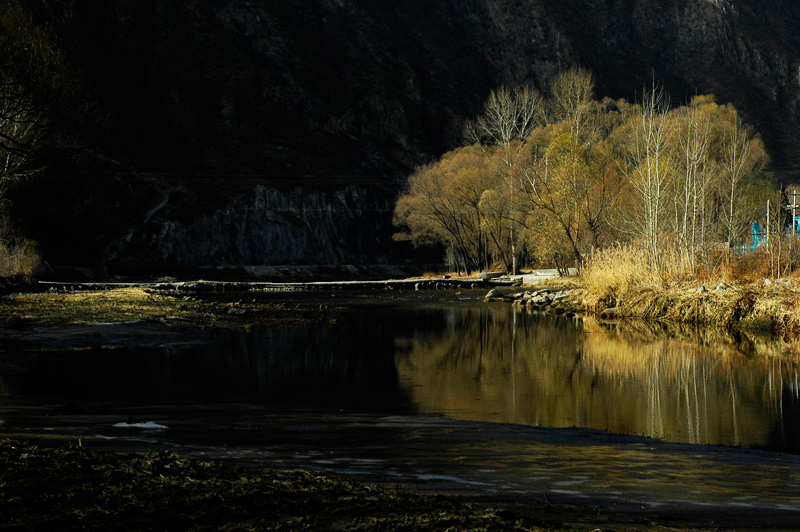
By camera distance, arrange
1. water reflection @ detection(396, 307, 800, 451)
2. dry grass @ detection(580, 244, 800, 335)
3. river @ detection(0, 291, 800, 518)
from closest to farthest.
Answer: river @ detection(0, 291, 800, 518) → water reflection @ detection(396, 307, 800, 451) → dry grass @ detection(580, 244, 800, 335)

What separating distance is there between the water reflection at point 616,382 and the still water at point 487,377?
4 cm

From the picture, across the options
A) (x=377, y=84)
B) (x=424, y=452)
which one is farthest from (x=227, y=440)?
(x=377, y=84)

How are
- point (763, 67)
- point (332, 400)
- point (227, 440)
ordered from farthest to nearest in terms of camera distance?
point (763, 67), point (332, 400), point (227, 440)

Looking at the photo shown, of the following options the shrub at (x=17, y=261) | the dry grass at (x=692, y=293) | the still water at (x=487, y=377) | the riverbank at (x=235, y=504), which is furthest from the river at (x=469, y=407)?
the shrub at (x=17, y=261)

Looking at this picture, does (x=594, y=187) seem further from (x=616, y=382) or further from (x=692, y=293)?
(x=616, y=382)

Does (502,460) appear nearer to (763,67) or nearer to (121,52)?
(121,52)

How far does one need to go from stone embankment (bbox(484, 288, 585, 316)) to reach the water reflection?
1129 cm

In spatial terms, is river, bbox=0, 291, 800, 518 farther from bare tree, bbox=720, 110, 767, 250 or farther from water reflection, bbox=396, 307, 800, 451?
bare tree, bbox=720, 110, 767, 250

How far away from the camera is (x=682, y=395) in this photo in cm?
1708

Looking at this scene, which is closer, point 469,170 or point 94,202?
→ point 469,170

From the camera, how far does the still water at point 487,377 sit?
48.0 feet

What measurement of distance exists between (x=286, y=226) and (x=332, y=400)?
324 feet

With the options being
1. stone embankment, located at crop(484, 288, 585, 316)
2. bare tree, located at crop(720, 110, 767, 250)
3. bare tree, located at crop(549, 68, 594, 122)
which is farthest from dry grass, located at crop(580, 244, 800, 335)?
bare tree, located at crop(549, 68, 594, 122)

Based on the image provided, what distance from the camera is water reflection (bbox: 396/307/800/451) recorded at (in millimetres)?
13984
